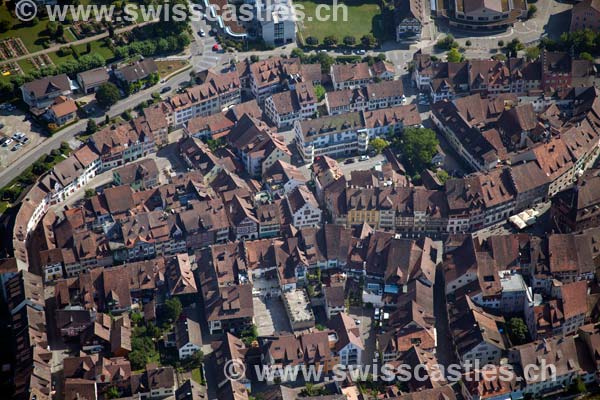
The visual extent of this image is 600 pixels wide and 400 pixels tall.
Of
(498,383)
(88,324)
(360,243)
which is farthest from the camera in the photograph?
(360,243)

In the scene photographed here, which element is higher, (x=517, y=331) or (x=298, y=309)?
(x=298, y=309)

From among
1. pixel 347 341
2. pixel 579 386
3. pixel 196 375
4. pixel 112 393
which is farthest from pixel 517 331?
pixel 112 393

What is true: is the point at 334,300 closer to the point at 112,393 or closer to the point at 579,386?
the point at 112,393

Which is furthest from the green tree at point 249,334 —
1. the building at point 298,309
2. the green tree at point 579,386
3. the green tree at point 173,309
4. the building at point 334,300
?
the green tree at point 579,386

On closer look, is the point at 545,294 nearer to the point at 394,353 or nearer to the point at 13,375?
the point at 394,353

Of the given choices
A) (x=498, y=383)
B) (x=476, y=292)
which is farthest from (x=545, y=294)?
(x=498, y=383)

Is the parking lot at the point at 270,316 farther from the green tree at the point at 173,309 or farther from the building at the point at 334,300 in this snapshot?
the green tree at the point at 173,309
